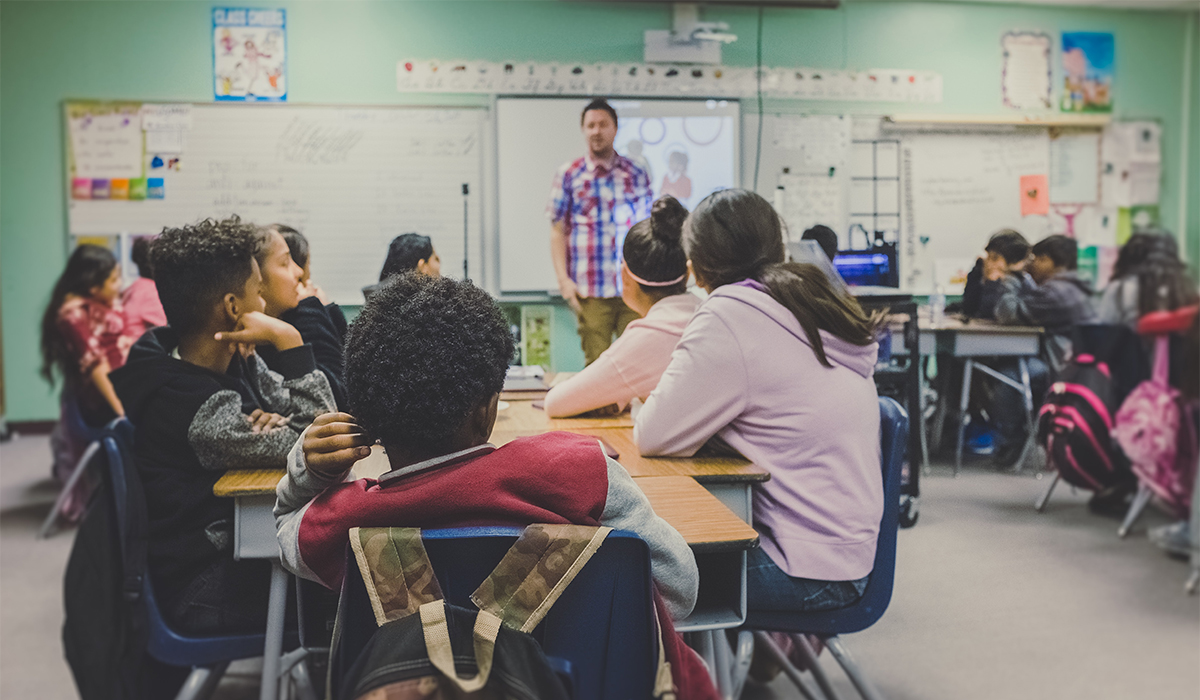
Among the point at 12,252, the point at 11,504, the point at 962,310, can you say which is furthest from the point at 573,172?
the point at 12,252

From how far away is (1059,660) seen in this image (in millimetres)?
1969

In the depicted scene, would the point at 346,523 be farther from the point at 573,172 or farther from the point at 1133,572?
the point at 573,172

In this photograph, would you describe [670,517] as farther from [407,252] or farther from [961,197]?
[961,197]

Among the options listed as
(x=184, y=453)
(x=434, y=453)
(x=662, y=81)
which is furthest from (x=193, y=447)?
(x=662, y=81)

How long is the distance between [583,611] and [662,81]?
4408mm

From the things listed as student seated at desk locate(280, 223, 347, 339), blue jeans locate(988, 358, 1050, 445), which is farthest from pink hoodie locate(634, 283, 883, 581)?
blue jeans locate(988, 358, 1050, 445)

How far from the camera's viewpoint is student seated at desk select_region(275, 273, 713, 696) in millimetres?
772

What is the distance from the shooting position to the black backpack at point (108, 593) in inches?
52.8

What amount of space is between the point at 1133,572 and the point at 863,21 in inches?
181

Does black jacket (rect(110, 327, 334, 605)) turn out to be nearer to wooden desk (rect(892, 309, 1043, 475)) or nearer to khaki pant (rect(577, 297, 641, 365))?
khaki pant (rect(577, 297, 641, 365))

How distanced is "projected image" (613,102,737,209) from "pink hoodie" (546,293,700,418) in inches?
121

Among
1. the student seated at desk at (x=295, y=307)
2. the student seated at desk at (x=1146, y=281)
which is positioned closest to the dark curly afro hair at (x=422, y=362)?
the student seated at desk at (x=1146, y=281)

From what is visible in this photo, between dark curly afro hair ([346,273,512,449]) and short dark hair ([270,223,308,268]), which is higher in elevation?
short dark hair ([270,223,308,268])

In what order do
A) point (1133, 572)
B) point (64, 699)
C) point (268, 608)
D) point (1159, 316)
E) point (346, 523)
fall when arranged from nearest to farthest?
1. point (1159, 316)
2. point (346, 523)
3. point (1133, 572)
4. point (268, 608)
5. point (64, 699)
